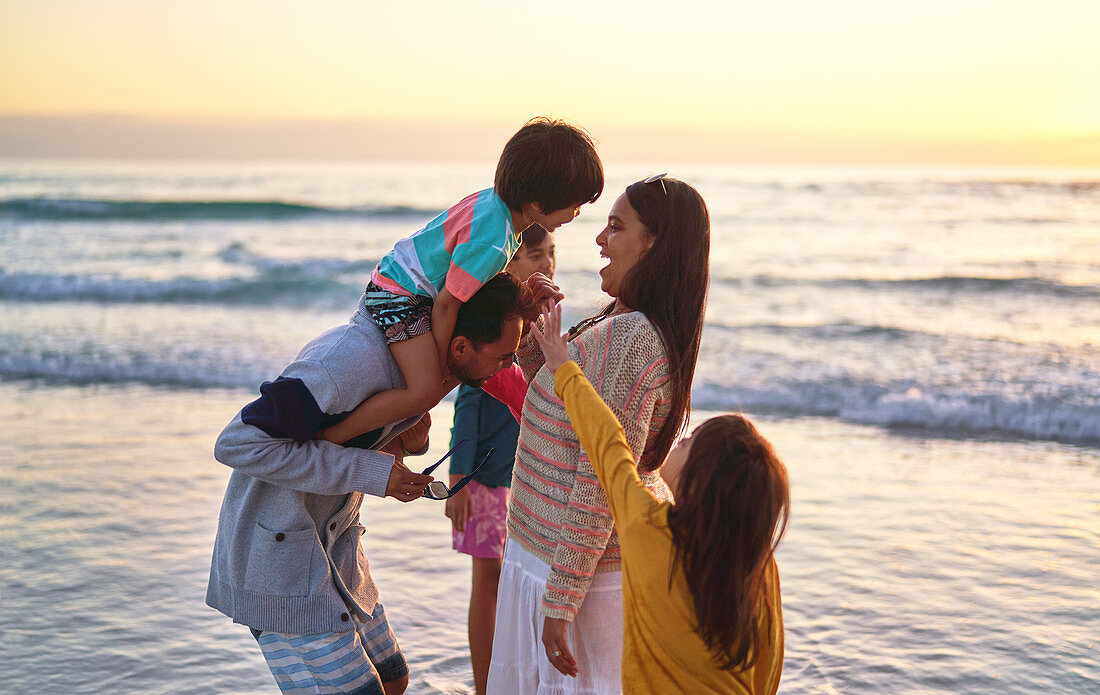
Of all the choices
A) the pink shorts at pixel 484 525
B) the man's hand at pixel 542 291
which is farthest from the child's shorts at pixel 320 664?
the pink shorts at pixel 484 525

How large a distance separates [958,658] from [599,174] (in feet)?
9.01

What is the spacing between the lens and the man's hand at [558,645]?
210cm

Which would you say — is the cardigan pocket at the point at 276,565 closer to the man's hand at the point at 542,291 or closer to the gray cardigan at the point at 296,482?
the gray cardigan at the point at 296,482

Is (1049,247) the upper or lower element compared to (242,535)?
upper

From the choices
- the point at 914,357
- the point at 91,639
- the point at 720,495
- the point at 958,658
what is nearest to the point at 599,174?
the point at 720,495

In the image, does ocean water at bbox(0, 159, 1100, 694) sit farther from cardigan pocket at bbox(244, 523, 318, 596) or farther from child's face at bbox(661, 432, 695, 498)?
cardigan pocket at bbox(244, 523, 318, 596)

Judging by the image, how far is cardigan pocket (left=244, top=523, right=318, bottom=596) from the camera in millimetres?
2041

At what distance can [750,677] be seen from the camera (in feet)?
6.38

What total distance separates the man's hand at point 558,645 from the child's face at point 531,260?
58.1 inches

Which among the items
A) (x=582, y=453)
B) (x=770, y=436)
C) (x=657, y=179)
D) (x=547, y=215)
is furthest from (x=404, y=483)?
(x=770, y=436)

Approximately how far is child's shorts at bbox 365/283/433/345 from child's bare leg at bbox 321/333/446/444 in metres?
0.02

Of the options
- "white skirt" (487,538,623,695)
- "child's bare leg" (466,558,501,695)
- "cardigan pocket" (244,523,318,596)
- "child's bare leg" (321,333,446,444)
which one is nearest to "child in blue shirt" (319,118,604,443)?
"child's bare leg" (321,333,446,444)

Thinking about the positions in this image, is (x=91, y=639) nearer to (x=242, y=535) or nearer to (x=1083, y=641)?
(x=242, y=535)

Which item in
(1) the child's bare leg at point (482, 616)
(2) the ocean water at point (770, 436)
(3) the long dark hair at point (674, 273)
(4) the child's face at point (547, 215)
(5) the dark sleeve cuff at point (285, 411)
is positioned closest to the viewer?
(5) the dark sleeve cuff at point (285, 411)
